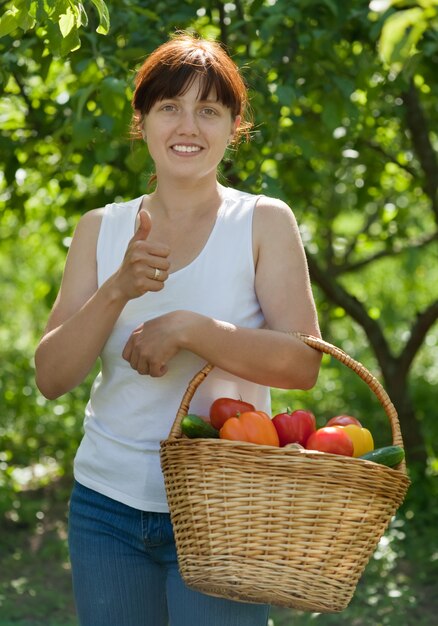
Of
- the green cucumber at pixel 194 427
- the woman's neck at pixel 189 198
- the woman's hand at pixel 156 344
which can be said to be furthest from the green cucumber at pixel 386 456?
the woman's neck at pixel 189 198

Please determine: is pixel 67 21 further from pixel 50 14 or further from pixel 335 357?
pixel 335 357

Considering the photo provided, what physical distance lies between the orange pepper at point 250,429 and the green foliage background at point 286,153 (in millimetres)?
737

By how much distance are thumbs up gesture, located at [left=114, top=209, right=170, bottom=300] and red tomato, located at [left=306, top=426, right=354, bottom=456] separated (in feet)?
1.27

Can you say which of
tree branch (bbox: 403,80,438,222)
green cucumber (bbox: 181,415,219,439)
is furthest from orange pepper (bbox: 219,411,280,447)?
tree branch (bbox: 403,80,438,222)

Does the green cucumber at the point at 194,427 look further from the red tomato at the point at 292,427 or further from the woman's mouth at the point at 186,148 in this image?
the woman's mouth at the point at 186,148

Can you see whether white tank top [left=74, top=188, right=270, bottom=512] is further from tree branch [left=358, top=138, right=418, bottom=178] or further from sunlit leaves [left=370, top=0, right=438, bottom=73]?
tree branch [left=358, top=138, right=418, bottom=178]

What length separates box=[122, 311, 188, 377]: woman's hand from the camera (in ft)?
6.45

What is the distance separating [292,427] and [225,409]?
126 millimetres

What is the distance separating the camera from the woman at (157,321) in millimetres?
2049

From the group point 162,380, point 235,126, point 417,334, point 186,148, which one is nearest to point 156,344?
point 162,380

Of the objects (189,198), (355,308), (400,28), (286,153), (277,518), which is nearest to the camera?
(400,28)

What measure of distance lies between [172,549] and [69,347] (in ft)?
1.41

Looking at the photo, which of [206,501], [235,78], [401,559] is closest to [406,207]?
[401,559]

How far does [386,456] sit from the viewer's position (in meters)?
1.90
